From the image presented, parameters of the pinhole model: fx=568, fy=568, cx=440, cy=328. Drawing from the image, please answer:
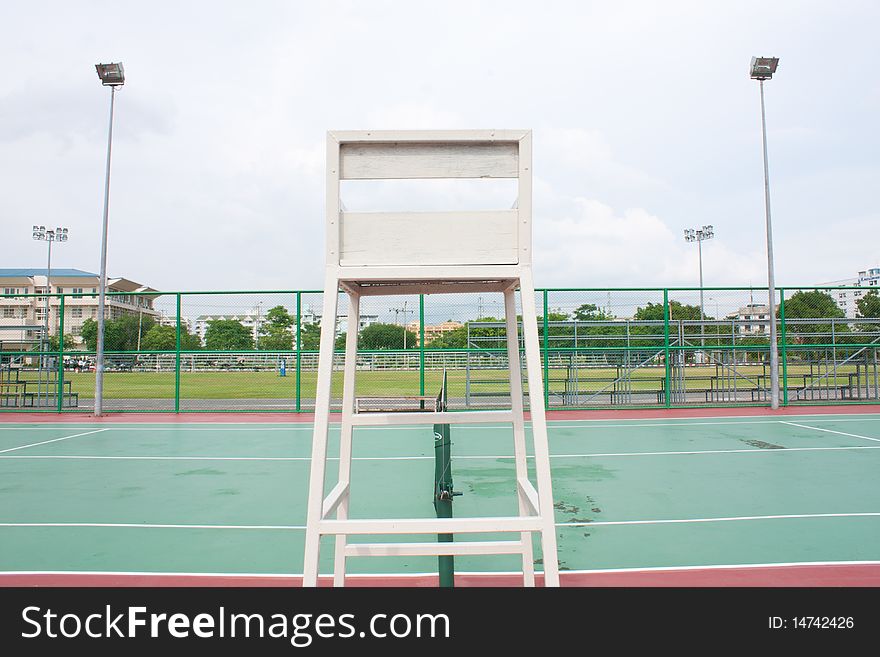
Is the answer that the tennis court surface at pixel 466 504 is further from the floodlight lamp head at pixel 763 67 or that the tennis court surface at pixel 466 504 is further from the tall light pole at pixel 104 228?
the floodlight lamp head at pixel 763 67

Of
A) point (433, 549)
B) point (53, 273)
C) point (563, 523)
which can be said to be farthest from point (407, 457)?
point (53, 273)

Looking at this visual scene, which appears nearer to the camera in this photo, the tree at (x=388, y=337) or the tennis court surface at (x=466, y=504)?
the tennis court surface at (x=466, y=504)

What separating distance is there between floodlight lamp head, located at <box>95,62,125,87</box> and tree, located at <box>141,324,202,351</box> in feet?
21.6

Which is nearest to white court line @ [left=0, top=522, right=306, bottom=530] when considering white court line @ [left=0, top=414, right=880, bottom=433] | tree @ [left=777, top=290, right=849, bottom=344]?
white court line @ [left=0, top=414, right=880, bottom=433]

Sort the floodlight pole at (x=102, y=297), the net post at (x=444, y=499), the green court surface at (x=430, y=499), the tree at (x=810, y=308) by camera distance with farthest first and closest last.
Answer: the tree at (x=810, y=308)
the floodlight pole at (x=102, y=297)
the green court surface at (x=430, y=499)
the net post at (x=444, y=499)

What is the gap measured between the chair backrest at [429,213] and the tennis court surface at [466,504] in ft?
8.61

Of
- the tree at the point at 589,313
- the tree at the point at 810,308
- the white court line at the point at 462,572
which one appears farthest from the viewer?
the tree at the point at 810,308

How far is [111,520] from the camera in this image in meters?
5.61

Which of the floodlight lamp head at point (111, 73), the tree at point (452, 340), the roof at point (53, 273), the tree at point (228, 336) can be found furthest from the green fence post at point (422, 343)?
the roof at point (53, 273)

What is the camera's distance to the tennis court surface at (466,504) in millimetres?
4238

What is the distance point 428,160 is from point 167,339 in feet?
52.3

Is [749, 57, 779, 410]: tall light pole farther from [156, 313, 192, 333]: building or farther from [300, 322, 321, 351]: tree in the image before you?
[156, 313, 192, 333]: building
